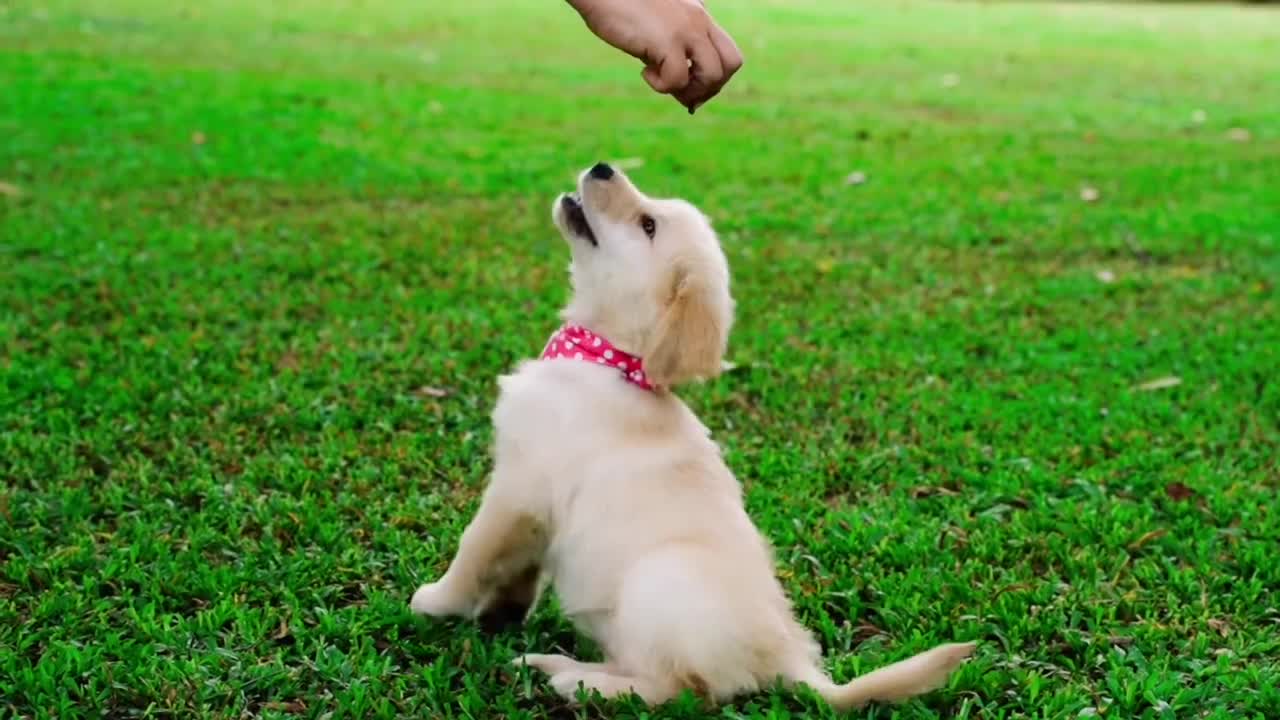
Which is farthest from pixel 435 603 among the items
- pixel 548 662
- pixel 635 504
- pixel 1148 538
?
pixel 1148 538

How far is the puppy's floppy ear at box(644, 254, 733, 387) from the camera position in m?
2.88

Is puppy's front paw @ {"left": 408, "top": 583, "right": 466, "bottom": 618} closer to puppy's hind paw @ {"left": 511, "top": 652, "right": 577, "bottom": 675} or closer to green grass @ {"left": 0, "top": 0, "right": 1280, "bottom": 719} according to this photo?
green grass @ {"left": 0, "top": 0, "right": 1280, "bottom": 719}

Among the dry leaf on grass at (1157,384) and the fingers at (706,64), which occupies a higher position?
the fingers at (706,64)

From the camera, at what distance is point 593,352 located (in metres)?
3.07

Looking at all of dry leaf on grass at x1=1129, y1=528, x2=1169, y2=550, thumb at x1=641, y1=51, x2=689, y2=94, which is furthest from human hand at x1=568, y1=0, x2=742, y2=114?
dry leaf on grass at x1=1129, y1=528, x2=1169, y2=550

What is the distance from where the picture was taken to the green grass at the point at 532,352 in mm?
3104

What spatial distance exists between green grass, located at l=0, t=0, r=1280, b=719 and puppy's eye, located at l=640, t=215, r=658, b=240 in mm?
982

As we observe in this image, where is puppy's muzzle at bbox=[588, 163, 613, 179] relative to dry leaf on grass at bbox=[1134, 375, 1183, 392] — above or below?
above

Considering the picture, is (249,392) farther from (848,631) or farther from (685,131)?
(685,131)

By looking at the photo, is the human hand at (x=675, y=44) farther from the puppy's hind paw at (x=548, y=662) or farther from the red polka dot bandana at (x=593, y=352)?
the puppy's hind paw at (x=548, y=662)

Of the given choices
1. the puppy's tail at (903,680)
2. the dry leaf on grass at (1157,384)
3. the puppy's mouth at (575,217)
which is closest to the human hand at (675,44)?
the puppy's mouth at (575,217)

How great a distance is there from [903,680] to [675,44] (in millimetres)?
1326

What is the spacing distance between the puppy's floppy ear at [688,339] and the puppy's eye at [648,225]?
0.18 m

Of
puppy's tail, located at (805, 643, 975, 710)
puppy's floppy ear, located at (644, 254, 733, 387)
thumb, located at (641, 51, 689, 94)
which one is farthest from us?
puppy's floppy ear, located at (644, 254, 733, 387)
